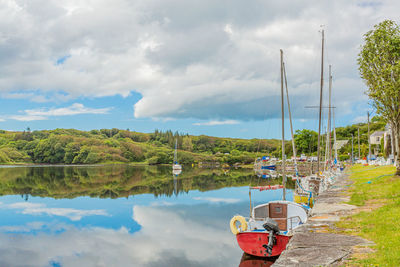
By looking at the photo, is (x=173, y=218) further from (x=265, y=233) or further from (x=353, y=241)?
(x=353, y=241)

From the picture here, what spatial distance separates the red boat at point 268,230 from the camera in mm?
13828

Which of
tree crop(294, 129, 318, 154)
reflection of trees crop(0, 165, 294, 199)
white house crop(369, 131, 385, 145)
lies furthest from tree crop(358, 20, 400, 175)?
tree crop(294, 129, 318, 154)

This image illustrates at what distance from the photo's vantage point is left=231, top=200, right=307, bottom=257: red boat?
1383cm

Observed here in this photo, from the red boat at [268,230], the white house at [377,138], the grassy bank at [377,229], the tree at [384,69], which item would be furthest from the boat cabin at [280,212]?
the white house at [377,138]

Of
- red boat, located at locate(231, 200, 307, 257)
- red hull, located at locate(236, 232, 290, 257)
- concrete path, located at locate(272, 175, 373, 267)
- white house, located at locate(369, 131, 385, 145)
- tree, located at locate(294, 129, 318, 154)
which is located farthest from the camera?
tree, located at locate(294, 129, 318, 154)

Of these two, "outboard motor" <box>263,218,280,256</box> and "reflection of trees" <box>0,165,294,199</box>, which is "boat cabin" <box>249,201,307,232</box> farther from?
"reflection of trees" <box>0,165,294,199</box>

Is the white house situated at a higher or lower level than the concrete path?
higher

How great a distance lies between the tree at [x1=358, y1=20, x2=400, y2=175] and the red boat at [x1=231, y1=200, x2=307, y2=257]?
455 inches

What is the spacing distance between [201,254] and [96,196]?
31.6 metres

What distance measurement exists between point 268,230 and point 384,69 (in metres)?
17.1

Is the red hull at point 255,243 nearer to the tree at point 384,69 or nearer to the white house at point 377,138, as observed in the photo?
the tree at point 384,69

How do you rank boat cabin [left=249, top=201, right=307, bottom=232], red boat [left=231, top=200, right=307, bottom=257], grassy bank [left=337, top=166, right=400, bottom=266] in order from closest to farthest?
grassy bank [left=337, top=166, right=400, bottom=266]
red boat [left=231, top=200, right=307, bottom=257]
boat cabin [left=249, top=201, right=307, bottom=232]

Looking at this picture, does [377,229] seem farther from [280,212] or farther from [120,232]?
[120,232]

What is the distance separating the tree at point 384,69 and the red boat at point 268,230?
37.9 ft
